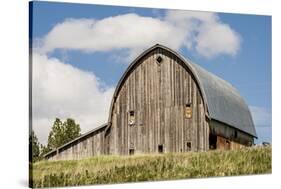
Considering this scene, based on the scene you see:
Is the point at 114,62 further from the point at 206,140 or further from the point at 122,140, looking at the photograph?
the point at 206,140

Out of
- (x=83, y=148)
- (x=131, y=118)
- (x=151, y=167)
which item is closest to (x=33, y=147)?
(x=83, y=148)

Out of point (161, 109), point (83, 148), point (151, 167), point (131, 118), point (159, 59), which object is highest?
point (159, 59)

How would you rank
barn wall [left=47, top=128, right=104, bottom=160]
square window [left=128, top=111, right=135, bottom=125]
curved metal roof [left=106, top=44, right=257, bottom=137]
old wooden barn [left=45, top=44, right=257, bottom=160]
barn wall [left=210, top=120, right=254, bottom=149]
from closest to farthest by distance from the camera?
barn wall [left=47, top=128, right=104, bottom=160] → old wooden barn [left=45, top=44, right=257, bottom=160] → square window [left=128, top=111, right=135, bottom=125] → curved metal roof [left=106, top=44, right=257, bottom=137] → barn wall [left=210, top=120, right=254, bottom=149]

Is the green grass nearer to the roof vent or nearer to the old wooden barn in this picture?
the old wooden barn

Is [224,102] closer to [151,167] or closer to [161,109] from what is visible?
[161,109]

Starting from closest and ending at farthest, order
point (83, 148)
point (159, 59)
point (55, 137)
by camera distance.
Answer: point (55, 137)
point (83, 148)
point (159, 59)

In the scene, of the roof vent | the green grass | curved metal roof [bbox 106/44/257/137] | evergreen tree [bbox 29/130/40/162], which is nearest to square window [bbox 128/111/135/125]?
the green grass

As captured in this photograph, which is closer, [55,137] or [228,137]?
[55,137]

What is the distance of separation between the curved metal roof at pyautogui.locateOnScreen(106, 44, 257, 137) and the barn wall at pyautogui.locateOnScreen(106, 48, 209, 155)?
0.10 meters

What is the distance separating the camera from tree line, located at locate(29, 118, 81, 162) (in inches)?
379

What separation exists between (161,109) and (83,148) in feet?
4.38

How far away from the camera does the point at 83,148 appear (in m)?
10.1
